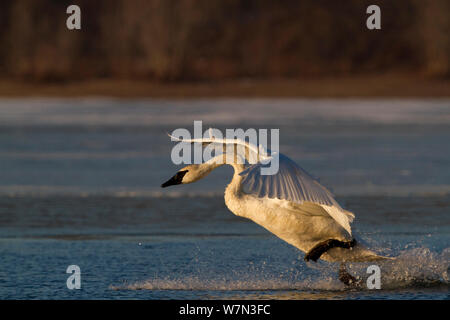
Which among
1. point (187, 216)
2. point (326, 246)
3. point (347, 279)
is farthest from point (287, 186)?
point (187, 216)

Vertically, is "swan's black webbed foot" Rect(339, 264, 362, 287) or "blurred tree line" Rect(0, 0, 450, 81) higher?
"blurred tree line" Rect(0, 0, 450, 81)

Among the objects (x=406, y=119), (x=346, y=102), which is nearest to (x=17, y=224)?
(x=406, y=119)

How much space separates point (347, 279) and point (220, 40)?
3540 cm

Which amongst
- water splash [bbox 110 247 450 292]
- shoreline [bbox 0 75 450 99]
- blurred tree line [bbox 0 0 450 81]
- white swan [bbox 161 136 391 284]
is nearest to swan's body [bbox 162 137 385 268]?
white swan [bbox 161 136 391 284]

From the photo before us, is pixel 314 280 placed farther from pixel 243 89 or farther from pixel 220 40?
pixel 220 40

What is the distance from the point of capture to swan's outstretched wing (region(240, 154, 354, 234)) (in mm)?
6000

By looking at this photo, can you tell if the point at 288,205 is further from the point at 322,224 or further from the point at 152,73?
the point at 152,73

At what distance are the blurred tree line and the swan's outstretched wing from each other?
1006 inches

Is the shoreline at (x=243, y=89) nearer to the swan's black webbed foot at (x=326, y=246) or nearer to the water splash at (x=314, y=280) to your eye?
the water splash at (x=314, y=280)

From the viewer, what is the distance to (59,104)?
24.6m

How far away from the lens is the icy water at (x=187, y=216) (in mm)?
7094

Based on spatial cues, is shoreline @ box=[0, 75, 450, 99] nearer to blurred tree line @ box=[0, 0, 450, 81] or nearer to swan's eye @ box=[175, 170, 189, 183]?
blurred tree line @ box=[0, 0, 450, 81]

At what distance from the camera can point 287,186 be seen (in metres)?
6.22
